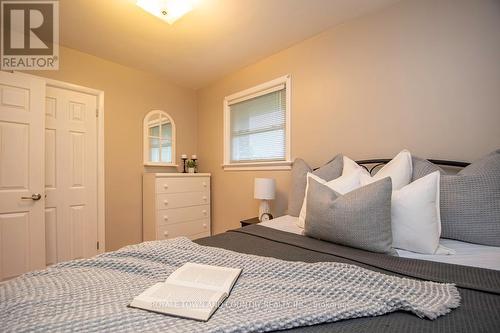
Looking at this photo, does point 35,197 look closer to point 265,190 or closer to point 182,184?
point 182,184

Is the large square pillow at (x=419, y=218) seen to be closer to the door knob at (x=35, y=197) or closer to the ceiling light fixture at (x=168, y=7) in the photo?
the ceiling light fixture at (x=168, y=7)

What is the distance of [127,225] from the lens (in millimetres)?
2932

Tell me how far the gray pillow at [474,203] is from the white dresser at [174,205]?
2621mm

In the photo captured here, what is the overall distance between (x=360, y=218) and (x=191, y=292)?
2.96 feet

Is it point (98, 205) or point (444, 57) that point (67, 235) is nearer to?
point (98, 205)

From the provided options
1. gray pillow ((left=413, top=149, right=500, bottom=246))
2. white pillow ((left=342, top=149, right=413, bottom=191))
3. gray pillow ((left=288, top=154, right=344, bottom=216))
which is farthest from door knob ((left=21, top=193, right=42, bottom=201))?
gray pillow ((left=413, top=149, right=500, bottom=246))

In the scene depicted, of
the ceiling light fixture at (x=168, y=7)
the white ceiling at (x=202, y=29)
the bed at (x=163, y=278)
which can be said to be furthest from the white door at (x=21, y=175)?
the bed at (x=163, y=278)

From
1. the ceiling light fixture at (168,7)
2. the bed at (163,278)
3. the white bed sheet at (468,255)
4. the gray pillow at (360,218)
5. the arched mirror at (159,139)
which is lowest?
the white bed sheet at (468,255)

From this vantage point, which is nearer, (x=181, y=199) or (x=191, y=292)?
(x=191, y=292)

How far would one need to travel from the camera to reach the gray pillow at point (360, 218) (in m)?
1.17

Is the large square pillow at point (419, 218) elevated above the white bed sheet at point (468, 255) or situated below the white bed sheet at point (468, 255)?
above

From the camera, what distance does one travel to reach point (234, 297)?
2.37 ft

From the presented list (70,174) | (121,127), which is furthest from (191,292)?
(121,127)

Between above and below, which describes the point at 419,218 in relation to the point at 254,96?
below
